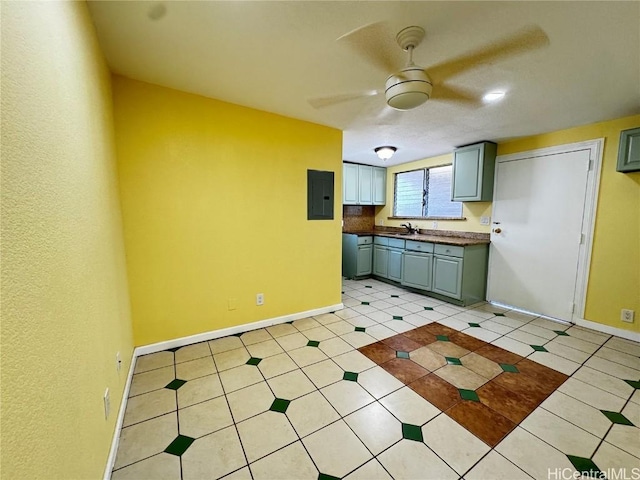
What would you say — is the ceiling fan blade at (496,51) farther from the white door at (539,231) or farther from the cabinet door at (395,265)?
the cabinet door at (395,265)

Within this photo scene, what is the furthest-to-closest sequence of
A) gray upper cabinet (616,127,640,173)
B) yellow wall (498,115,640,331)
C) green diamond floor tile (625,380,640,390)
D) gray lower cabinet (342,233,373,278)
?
gray lower cabinet (342,233,373,278), yellow wall (498,115,640,331), gray upper cabinet (616,127,640,173), green diamond floor tile (625,380,640,390)

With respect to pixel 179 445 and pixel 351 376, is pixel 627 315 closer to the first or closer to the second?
pixel 351 376

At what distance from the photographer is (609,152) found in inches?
106

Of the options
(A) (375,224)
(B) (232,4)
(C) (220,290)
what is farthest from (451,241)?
(B) (232,4)

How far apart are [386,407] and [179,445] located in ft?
4.15

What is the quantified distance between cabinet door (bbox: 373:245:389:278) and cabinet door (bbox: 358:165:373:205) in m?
0.96

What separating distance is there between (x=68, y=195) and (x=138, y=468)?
53.6 inches

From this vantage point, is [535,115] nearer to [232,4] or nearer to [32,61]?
[232,4]

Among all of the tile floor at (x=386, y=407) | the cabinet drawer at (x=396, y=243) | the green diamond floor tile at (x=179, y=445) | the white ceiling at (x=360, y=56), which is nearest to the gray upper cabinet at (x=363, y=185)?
the cabinet drawer at (x=396, y=243)

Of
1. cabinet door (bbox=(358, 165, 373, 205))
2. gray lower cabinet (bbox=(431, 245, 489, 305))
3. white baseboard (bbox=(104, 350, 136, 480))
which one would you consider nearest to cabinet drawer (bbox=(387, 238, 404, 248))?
gray lower cabinet (bbox=(431, 245, 489, 305))

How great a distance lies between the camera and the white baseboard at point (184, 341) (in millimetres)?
1366

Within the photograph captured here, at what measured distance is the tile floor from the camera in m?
1.33

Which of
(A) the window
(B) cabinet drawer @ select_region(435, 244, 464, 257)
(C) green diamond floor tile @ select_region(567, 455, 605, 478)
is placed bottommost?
(C) green diamond floor tile @ select_region(567, 455, 605, 478)

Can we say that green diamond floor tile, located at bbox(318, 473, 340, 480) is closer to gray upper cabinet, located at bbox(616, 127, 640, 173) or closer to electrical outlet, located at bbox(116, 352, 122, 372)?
electrical outlet, located at bbox(116, 352, 122, 372)
